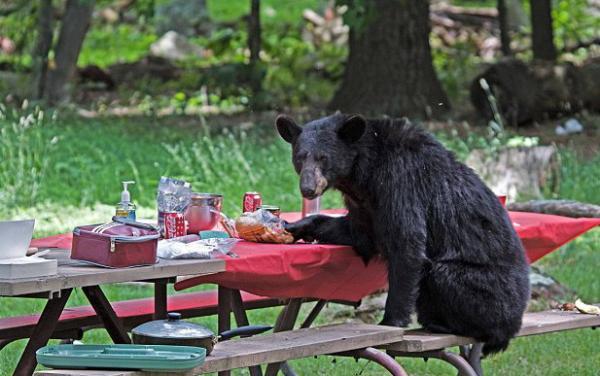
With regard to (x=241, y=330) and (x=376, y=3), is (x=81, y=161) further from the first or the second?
(x=241, y=330)

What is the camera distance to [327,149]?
4840mm

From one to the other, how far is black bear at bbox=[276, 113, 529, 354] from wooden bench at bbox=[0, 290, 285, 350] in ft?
3.26

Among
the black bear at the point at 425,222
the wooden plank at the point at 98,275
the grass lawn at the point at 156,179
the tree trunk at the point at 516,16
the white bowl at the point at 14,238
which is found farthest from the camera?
the tree trunk at the point at 516,16

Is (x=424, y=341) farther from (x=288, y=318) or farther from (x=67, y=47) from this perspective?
(x=67, y=47)

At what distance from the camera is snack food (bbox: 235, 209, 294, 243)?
4.93m

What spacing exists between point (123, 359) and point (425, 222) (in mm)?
1589

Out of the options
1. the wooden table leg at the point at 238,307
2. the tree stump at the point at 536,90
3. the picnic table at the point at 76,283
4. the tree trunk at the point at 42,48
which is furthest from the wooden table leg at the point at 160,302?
the tree trunk at the point at 42,48

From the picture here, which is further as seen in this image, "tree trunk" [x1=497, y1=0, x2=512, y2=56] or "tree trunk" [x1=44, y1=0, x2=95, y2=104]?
"tree trunk" [x1=497, y1=0, x2=512, y2=56]

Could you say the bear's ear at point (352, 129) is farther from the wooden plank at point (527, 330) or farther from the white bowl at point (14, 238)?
the white bowl at point (14, 238)

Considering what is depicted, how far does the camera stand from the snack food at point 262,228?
16.2 ft

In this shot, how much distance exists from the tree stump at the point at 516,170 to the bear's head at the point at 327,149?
5198 mm

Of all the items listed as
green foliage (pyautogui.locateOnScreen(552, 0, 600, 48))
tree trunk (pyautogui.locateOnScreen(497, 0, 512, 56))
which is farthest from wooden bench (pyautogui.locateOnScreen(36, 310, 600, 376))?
green foliage (pyautogui.locateOnScreen(552, 0, 600, 48))

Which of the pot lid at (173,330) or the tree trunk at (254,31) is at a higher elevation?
the tree trunk at (254,31)

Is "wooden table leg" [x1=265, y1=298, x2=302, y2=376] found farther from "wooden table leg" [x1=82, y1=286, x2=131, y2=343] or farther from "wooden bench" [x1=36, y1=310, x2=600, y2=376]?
"wooden table leg" [x1=82, y1=286, x2=131, y2=343]
